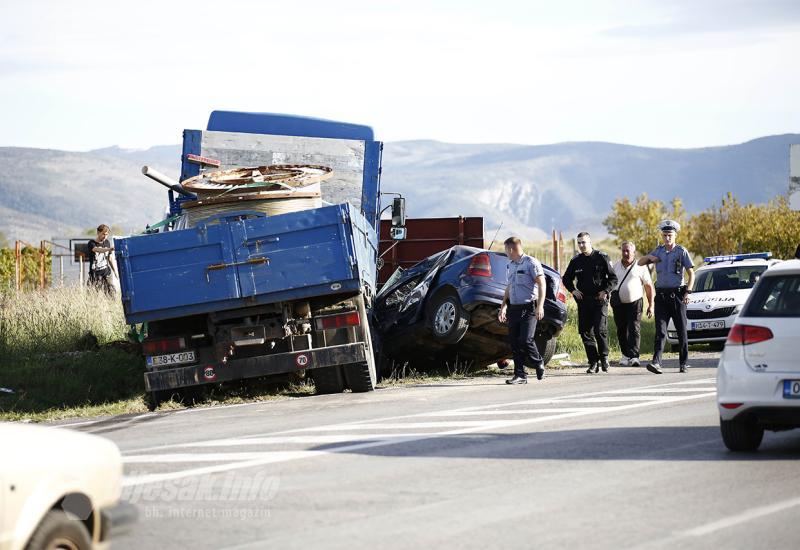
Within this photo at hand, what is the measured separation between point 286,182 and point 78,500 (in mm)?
10540

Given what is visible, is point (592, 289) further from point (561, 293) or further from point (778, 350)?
point (778, 350)

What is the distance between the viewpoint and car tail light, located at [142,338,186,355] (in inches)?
593

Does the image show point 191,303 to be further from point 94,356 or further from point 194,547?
point 194,547

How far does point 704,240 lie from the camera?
5919cm

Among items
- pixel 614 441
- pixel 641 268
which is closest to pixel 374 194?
pixel 641 268

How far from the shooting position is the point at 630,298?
62.0 ft

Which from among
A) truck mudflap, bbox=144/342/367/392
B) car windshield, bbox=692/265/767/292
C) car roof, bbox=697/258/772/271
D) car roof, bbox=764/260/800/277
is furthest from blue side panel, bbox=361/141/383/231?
car roof, bbox=764/260/800/277

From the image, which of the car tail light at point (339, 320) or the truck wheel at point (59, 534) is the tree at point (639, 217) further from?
the truck wheel at point (59, 534)

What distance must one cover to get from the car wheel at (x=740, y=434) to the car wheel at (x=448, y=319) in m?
7.31

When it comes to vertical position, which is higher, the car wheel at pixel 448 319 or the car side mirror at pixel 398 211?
the car side mirror at pixel 398 211

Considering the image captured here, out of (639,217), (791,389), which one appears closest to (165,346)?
(791,389)

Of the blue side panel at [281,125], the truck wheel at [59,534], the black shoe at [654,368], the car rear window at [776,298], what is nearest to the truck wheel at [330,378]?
the black shoe at [654,368]

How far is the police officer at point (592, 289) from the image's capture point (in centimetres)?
1823

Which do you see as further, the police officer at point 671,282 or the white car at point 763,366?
the police officer at point 671,282
